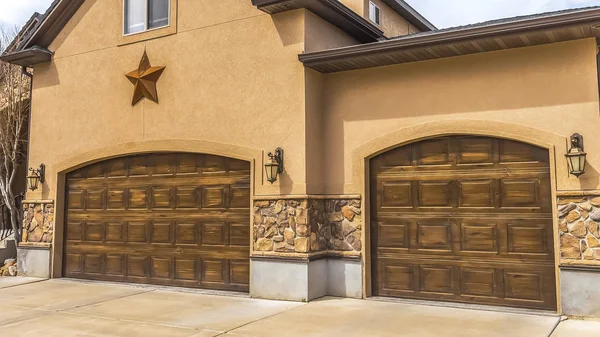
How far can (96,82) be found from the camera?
12438mm

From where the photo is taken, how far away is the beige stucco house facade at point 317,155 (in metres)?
8.50

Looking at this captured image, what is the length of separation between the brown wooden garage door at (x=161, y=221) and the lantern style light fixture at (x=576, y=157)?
18.5ft

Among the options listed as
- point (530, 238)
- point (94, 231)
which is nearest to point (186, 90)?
point (94, 231)

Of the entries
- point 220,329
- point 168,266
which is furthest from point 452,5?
point 220,329

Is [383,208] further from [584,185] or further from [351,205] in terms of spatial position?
[584,185]

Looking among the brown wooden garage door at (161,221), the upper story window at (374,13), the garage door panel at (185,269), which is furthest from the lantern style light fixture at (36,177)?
the upper story window at (374,13)

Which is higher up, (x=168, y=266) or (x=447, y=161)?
(x=447, y=161)

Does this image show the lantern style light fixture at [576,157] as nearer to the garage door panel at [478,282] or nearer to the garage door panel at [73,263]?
the garage door panel at [478,282]

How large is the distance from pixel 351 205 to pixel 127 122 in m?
5.45

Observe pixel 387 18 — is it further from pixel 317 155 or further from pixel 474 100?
pixel 474 100

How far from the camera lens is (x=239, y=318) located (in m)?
8.38

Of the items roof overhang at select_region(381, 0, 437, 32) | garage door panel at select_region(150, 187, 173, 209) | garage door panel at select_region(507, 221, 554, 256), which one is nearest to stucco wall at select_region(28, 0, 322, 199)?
garage door panel at select_region(150, 187, 173, 209)

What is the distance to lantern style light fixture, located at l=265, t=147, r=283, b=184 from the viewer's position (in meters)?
9.91

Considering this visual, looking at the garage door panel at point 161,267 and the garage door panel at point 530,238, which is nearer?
the garage door panel at point 530,238
